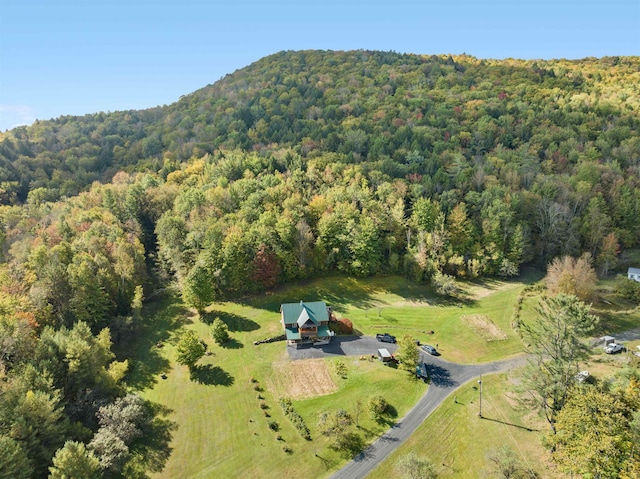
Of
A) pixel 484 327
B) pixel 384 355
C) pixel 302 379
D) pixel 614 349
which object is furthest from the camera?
pixel 484 327

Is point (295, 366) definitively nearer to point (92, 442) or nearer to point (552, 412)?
point (92, 442)

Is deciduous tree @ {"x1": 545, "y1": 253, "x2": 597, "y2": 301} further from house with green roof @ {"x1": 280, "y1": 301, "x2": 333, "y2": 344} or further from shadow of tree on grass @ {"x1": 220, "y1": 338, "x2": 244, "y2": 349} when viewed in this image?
shadow of tree on grass @ {"x1": 220, "y1": 338, "x2": 244, "y2": 349}

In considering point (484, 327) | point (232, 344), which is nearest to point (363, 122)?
point (484, 327)

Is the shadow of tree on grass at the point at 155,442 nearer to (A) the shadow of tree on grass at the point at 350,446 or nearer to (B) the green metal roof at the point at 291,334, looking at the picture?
(A) the shadow of tree on grass at the point at 350,446

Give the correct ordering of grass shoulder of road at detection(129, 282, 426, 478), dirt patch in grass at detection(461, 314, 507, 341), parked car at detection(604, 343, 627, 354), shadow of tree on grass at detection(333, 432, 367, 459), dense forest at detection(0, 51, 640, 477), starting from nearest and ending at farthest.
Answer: grass shoulder of road at detection(129, 282, 426, 478)
shadow of tree on grass at detection(333, 432, 367, 459)
dense forest at detection(0, 51, 640, 477)
parked car at detection(604, 343, 627, 354)
dirt patch in grass at detection(461, 314, 507, 341)

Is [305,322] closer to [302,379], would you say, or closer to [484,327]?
[302,379]

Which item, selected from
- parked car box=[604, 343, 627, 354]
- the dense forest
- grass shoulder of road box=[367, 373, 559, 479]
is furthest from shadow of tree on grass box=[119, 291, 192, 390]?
parked car box=[604, 343, 627, 354]

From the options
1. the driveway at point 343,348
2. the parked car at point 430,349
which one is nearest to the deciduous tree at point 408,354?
the driveway at point 343,348
